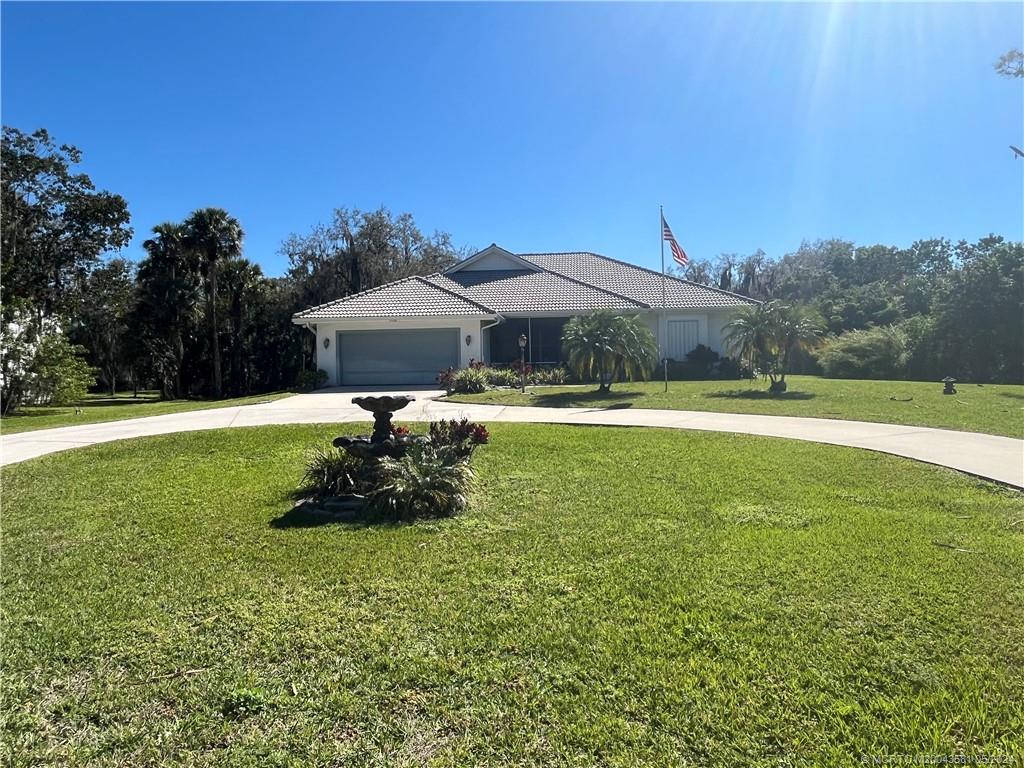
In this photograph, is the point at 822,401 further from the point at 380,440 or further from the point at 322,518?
the point at 322,518

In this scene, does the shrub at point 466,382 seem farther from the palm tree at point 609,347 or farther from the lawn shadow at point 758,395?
the lawn shadow at point 758,395

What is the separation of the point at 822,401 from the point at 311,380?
16391mm

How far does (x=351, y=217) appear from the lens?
122 ft

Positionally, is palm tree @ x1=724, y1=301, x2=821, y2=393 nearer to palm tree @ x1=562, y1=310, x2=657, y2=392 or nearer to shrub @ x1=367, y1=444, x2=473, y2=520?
palm tree @ x1=562, y1=310, x2=657, y2=392

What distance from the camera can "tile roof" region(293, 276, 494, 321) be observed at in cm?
2208

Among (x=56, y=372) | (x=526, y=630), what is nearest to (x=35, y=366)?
(x=56, y=372)

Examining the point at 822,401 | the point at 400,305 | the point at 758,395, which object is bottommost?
the point at 822,401

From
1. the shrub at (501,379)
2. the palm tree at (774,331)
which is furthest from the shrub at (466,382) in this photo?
the palm tree at (774,331)

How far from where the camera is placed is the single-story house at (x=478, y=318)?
22500mm

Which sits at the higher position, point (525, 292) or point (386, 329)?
point (525, 292)

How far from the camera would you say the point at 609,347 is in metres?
15.9

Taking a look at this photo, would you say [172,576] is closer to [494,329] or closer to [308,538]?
[308,538]

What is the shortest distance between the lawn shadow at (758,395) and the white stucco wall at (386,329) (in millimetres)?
8853

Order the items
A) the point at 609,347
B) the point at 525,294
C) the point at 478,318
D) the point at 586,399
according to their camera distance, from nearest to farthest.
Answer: the point at 609,347 < the point at 586,399 < the point at 478,318 < the point at 525,294
